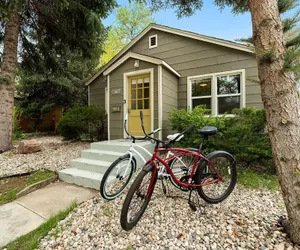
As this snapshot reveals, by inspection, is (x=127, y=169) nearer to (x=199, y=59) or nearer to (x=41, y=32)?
(x=199, y=59)

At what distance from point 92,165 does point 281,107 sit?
3.20 metres

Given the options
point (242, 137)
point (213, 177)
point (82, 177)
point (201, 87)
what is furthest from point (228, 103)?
point (82, 177)

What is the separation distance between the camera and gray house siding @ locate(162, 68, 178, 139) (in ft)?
16.2

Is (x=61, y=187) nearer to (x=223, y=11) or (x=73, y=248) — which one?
(x=73, y=248)

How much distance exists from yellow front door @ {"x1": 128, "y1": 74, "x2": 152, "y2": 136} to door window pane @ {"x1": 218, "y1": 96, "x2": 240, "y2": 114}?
2384mm

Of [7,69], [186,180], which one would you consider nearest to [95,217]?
[186,180]

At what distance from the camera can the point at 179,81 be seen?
6.10 m

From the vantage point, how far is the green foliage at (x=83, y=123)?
20.0 ft

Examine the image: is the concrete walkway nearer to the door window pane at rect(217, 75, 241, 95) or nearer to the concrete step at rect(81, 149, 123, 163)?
the concrete step at rect(81, 149, 123, 163)

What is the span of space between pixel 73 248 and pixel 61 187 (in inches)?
64.5

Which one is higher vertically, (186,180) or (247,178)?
(186,180)

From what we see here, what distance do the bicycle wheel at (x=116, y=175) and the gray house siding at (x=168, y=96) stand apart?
242 cm

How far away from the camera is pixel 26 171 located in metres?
3.65

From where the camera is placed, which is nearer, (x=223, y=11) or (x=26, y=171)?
(x=26, y=171)
